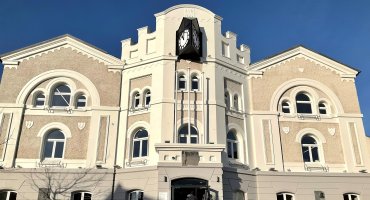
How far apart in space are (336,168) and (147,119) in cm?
1201

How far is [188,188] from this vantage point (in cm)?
1920

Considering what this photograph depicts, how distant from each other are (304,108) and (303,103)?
1.17 ft

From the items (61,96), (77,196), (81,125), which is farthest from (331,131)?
(61,96)

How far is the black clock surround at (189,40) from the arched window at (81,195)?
9.72 metres

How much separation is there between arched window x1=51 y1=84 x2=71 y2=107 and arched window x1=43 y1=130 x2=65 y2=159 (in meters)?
1.88

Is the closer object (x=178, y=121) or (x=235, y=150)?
(x=178, y=121)

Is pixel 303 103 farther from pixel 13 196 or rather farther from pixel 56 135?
pixel 13 196

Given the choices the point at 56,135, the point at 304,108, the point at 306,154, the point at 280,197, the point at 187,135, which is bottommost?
the point at 280,197

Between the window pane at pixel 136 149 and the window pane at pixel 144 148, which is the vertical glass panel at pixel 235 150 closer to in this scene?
the window pane at pixel 144 148

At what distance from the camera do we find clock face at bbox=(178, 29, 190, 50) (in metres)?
22.5

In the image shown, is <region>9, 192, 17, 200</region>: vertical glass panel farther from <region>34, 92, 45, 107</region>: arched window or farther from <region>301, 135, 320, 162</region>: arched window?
<region>301, 135, 320, 162</region>: arched window

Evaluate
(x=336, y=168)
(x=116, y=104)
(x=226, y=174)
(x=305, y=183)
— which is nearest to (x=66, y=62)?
(x=116, y=104)

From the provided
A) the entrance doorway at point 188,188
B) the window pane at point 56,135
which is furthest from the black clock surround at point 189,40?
the window pane at point 56,135

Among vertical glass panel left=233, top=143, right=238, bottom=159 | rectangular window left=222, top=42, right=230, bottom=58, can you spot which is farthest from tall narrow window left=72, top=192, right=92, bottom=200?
rectangular window left=222, top=42, right=230, bottom=58
